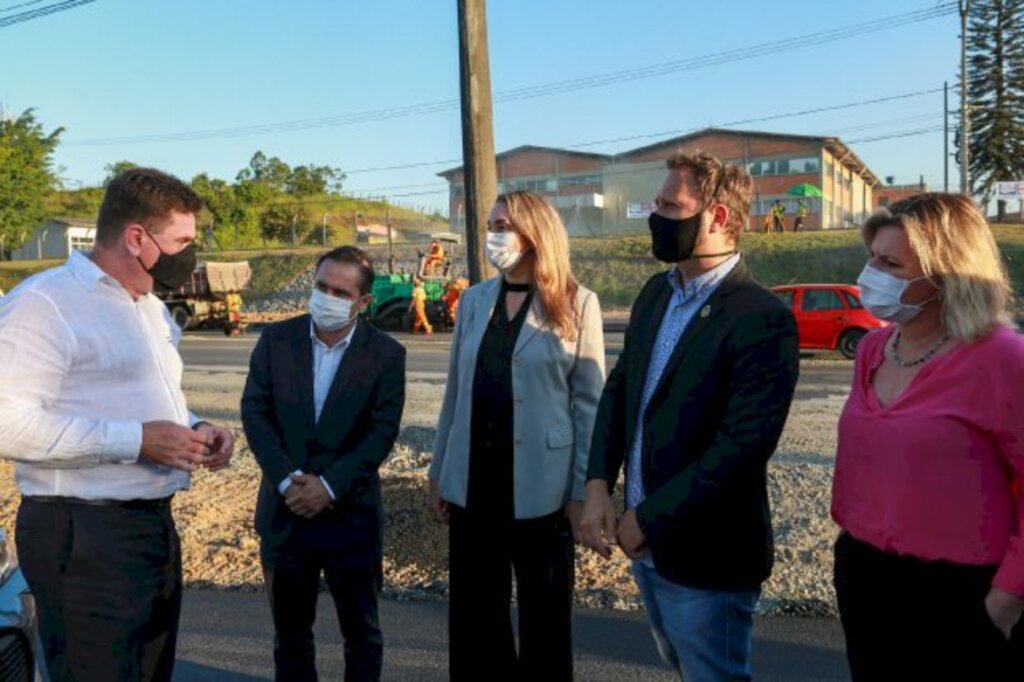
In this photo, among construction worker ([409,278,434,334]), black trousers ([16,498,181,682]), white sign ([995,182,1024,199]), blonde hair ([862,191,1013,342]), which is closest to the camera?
blonde hair ([862,191,1013,342])

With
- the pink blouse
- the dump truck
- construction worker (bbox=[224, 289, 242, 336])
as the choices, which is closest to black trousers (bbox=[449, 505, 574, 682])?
the pink blouse

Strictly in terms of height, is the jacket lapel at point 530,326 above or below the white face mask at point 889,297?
below

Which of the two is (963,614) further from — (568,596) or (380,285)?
(380,285)

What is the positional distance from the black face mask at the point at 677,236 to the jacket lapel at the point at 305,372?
5.19 feet

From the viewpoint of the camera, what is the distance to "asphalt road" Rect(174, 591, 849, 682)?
14.2ft

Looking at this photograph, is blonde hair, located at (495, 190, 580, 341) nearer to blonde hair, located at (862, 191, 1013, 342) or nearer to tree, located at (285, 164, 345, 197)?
blonde hair, located at (862, 191, 1013, 342)

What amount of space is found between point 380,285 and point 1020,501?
2733 cm

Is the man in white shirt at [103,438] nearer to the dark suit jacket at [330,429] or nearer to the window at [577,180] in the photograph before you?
the dark suit jacket at [330,429]

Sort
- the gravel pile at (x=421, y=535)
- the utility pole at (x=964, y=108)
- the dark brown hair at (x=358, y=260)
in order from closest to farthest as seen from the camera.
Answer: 1. the dark brown hair at (x=358, y=260)
2. the gravel pile at (x=421, y=535)
3. the utility pole at (x=964, y=108)

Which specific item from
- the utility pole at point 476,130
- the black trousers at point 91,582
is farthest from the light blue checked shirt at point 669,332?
the utility pole at point 476,130

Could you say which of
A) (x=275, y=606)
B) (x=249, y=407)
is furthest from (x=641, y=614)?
(x=249, y=407)

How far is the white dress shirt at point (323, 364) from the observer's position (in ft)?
12.7

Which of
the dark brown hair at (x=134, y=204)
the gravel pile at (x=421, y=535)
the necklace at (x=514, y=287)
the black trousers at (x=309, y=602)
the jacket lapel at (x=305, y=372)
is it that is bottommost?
the gravel pile at (x=421, y=535)

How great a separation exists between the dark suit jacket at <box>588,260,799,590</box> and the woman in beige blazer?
0.66 meters
